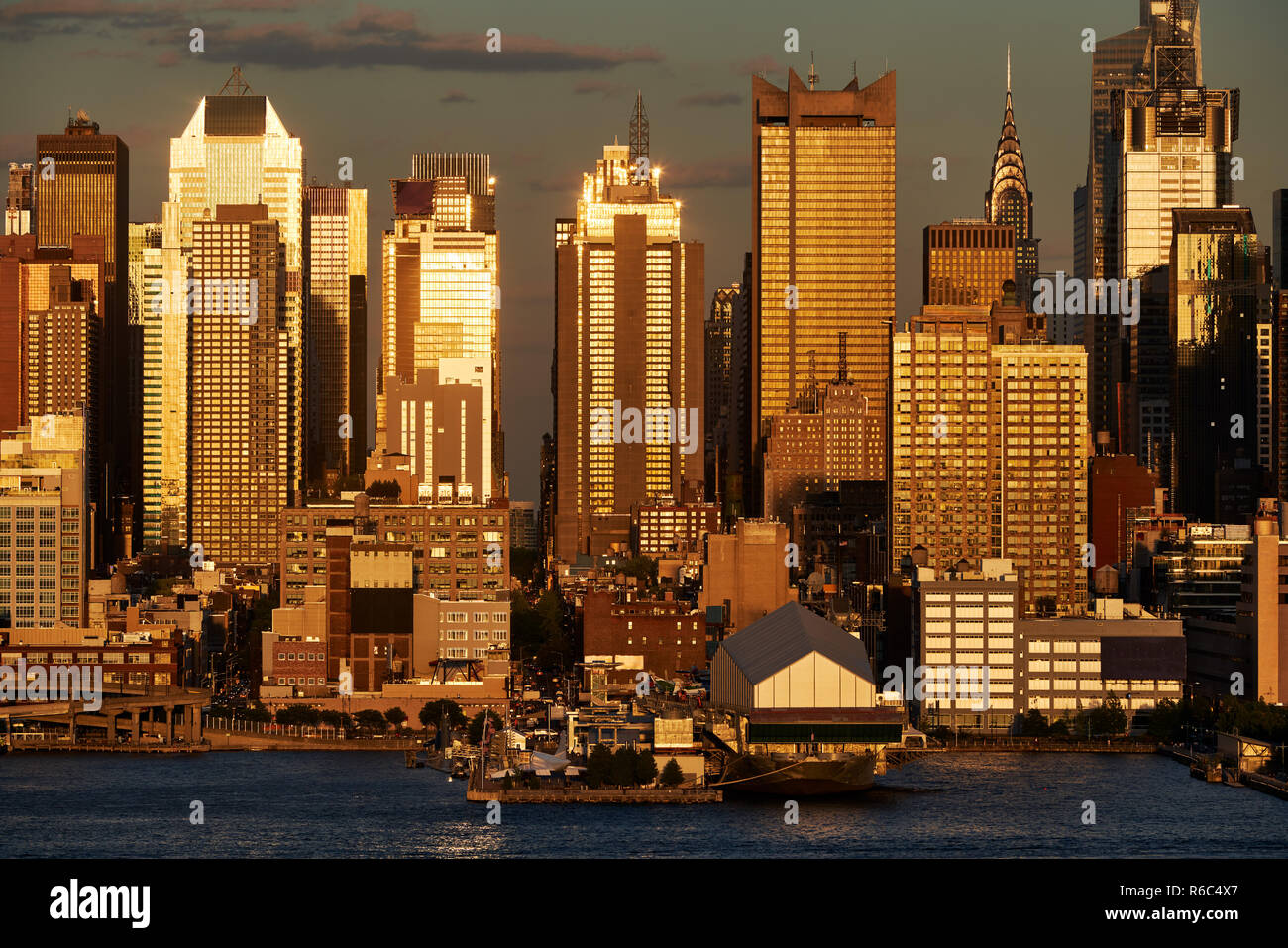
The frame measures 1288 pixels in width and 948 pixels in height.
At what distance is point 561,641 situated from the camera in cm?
9900

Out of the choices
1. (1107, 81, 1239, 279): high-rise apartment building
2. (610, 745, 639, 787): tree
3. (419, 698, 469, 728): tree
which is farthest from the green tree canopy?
(1107, 81, 1239, 279): high-rise apartment building

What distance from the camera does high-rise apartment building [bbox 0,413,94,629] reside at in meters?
87.9

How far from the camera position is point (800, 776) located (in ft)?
206

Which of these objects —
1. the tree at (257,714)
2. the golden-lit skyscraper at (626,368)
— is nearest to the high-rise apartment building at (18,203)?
the golden-lit skyscraper at (626,368)

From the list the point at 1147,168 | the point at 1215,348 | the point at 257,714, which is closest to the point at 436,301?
the point at 1147,168

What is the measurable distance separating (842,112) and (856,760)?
99.8m

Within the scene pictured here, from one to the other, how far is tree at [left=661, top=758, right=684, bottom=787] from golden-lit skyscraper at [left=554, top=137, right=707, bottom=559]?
103 m

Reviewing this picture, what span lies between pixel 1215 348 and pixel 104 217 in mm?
85114

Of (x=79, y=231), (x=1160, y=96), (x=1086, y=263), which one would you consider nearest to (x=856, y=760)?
(x=1160, y=96)

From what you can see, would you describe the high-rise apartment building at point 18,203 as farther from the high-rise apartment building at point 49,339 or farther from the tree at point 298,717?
the tree at point 298,717

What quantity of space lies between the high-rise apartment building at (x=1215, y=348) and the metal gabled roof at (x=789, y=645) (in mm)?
70556

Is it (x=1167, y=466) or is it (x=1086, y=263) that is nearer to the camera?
(x=1167, y=466)

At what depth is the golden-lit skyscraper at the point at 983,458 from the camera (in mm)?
98375
